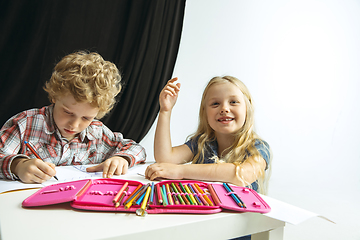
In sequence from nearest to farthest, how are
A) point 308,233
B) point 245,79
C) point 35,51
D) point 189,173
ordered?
point 189,173, point 308,233, point 35,51, point 245,79

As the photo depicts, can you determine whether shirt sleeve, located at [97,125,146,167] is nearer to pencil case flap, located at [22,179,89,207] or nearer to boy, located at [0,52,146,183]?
boy, located at [0,52,146,183]

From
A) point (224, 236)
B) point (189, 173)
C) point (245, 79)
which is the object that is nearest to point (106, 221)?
point (224, 236)

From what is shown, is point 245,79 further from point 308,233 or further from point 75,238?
point 75,238

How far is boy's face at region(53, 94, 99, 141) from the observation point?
0.96 metres

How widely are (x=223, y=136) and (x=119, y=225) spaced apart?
28.4 inches

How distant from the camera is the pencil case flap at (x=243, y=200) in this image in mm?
450

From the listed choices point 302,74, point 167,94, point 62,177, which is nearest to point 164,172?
point 62,177

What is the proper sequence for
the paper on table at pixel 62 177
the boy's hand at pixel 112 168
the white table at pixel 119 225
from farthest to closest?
1. the boy's hand at pixel 112 168
2. the paper on table at pixel 62 177
3. the white table at pixel 119 225

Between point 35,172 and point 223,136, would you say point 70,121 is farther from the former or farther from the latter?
point 223,136

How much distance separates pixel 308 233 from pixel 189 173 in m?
0.88

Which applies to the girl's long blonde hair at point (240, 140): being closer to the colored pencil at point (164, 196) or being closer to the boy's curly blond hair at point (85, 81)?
the colored pencil at point (164, 196)

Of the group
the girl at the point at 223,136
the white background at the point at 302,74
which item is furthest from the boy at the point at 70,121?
the white background at the point at 302,74

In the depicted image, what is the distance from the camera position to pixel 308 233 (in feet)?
4.17

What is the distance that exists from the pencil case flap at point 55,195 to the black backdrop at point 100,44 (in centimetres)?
146
